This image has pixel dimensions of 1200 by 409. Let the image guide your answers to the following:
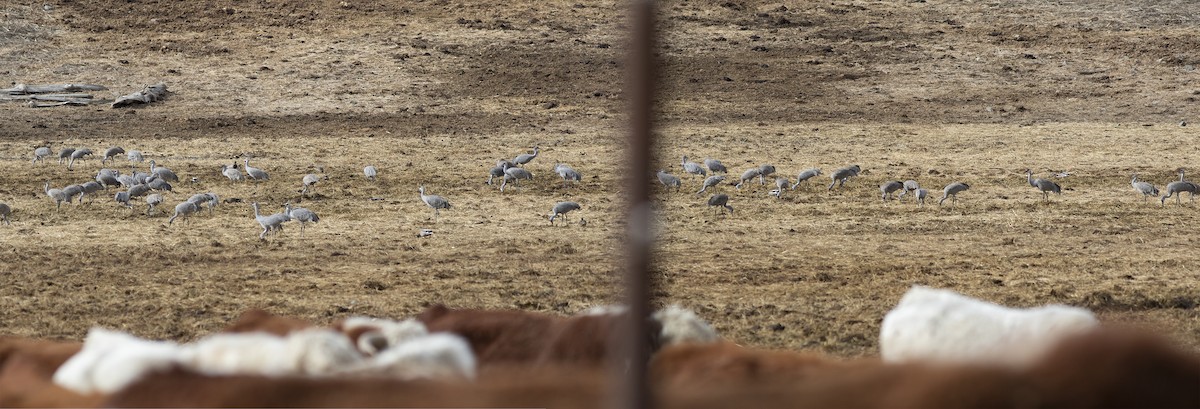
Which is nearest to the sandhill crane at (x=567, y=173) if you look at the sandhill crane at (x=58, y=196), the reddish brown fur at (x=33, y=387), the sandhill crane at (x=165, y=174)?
the sandhill crane at (x=165, y=174)

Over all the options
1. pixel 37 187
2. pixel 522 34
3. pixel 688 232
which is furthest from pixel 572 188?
pixel 522 34

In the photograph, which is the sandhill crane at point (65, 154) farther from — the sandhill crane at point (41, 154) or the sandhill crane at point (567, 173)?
the sandhill crane at point (567, 173)

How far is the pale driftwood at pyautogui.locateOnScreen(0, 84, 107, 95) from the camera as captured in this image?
84.2ft

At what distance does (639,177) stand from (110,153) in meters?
18.4

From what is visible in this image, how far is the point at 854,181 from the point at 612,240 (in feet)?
17.3

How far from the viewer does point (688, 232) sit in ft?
46.1

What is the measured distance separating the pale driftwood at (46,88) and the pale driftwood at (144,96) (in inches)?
45.8

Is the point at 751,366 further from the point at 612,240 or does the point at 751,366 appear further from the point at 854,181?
the point at 854,181

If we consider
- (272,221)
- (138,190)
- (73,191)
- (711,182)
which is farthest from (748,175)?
(73,191)

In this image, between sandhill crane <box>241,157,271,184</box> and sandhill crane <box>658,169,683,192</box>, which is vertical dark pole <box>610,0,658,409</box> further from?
sandhill crane <box>241,157,271,184</box>

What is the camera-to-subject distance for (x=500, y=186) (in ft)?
56.9

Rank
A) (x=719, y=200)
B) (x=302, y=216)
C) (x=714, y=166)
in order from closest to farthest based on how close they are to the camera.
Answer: (x=302, y=216), (x=719, y=200), (x=714, y=166)

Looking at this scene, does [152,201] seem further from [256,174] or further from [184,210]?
[256,174]

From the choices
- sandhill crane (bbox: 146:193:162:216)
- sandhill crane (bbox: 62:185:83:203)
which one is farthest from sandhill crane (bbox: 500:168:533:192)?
sandhill crane (bbox: 62:185:83:203)
